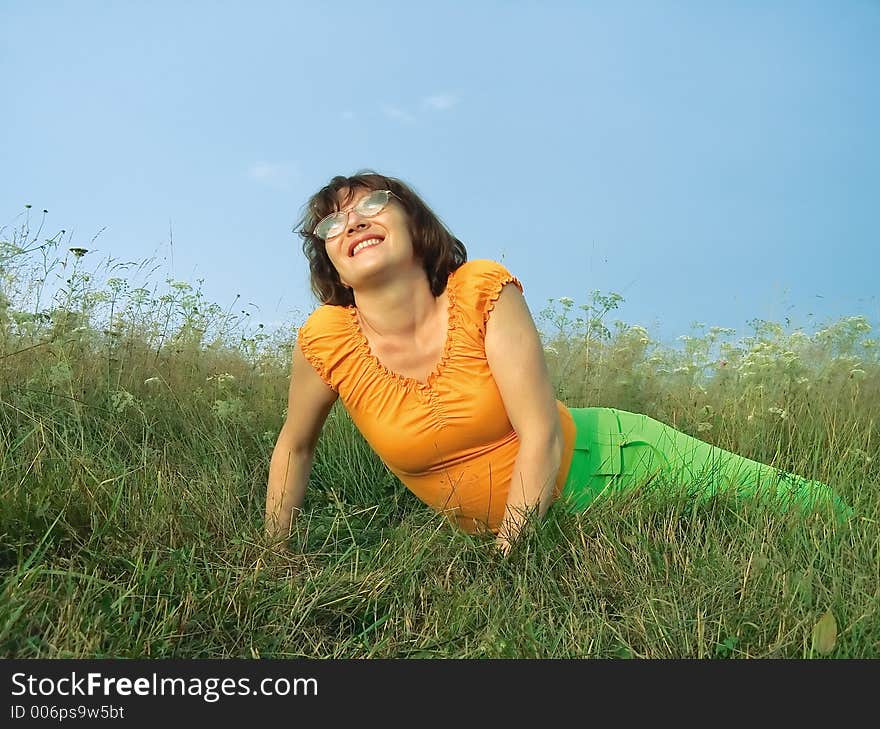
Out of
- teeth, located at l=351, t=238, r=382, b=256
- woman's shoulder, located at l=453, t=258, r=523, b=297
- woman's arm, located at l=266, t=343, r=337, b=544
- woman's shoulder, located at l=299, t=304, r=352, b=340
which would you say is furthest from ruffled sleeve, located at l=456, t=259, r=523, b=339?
woman's arm, located at l=266, t=343, r=337, b=544

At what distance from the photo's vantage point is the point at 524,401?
119 inches

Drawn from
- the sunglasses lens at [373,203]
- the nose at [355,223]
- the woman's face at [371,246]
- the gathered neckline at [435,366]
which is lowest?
the gathered neckline at [435,366]

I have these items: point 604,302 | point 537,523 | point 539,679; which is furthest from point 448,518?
point 604,302

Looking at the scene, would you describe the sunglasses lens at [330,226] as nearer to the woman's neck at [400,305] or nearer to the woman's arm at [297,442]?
the woman's neck at [400,305]

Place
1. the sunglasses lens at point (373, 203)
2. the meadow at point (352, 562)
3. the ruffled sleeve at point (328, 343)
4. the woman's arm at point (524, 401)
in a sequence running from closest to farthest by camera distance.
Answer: the meadow at point (352, 562), the woman's arm at point (524, 401), the sunglasses lens at point (373, 203), the ruffled sleeve at point (328, 343)

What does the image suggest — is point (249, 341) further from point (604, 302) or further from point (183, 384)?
point (604, 302)

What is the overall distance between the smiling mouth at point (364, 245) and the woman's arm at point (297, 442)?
524mm

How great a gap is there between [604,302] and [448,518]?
2.73 meters

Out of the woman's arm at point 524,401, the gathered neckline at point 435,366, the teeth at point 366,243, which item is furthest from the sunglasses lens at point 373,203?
the woman's arm at point 524,401

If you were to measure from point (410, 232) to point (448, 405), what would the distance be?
663mm

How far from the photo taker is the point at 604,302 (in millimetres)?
5434

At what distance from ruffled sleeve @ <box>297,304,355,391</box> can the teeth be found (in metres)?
0.34

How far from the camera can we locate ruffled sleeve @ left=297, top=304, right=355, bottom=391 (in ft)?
10.8

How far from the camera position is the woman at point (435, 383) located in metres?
3.06
